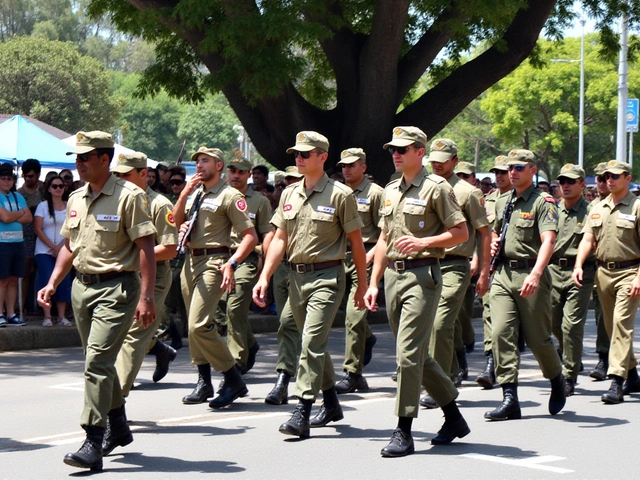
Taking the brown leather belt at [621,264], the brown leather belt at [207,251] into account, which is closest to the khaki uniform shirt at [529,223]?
the brown leather belt at [621,264]

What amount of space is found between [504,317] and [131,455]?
3.10m

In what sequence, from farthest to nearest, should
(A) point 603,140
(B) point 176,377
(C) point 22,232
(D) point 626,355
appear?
(A) point 603,140 < (C) point 22,232 < (B) point 176,377 < (D) point 626,355

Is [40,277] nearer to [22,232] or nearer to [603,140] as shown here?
[22,232]

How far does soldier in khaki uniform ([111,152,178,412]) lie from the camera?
8180 mm

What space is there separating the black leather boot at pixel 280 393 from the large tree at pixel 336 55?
5.76m

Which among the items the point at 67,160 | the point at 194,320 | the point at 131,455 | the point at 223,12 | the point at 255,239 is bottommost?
the point at 131,455

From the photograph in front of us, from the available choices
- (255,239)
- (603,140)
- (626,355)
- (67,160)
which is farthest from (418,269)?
(603,140)

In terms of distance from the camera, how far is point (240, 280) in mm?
10258

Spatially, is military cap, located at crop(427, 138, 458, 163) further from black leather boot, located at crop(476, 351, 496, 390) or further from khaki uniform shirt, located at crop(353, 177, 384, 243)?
black leather boot, located at crop(476, 351, 496, 390)

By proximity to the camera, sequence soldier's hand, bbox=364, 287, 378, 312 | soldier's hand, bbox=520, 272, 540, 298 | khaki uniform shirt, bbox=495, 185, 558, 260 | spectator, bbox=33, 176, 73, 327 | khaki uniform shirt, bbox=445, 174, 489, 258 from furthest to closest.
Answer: spectator, bbox=33, 176, 73, 327 < khaki uniform shirt, bbox=445, 174, 489, 258 < khaki uniform shirt, bbox=495, 185, 558, 260 < soldier's hand, bbox=520, 272, 540, 298 < soldier's hand, bbox=364, 287, 378, 312

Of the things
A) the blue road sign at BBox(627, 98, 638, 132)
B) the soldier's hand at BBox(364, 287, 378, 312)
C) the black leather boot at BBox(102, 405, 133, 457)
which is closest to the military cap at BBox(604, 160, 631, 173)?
the soldier's hand at BBox(364, 287, 378, 312)

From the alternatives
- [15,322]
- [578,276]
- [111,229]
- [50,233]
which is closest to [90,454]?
[111,229]

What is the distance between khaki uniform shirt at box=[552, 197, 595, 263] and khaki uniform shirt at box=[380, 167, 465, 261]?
339 centimetres

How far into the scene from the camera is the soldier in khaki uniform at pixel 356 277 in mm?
10008
